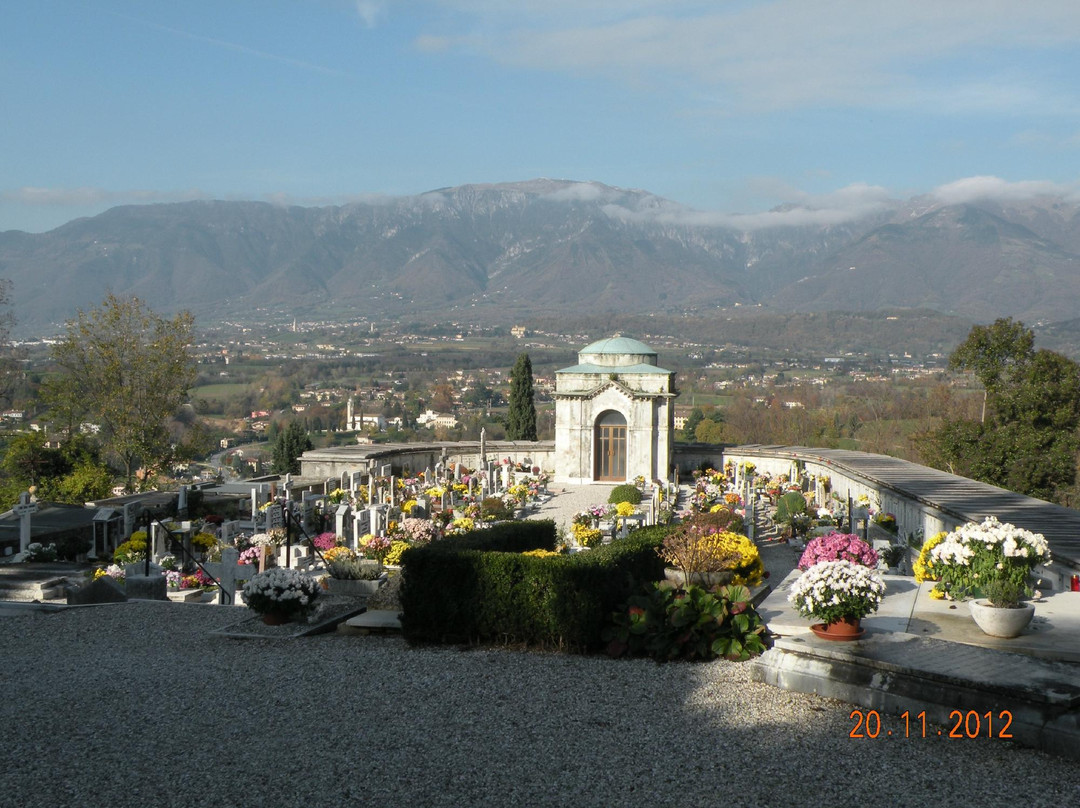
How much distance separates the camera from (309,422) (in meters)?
80.6

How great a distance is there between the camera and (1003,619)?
8.09 metres

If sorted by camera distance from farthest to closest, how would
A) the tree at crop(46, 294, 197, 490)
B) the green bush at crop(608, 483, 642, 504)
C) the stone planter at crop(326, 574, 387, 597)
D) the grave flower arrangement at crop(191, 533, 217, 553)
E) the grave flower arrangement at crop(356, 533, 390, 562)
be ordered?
the tree at crop(46, 294, 197, 490) < the green bush at crop(608, 483, 642, 504) < the grave flower arrangement at crop(191, 533, 217, 553) < the grave flower arrangement at crop(356, 533, 390, 562) < the stone planter at crop(326, 574, 387, 597)

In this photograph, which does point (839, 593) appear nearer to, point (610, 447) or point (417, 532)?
point (417, 532)

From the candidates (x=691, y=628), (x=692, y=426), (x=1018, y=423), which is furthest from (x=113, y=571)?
(x=692, y=426)

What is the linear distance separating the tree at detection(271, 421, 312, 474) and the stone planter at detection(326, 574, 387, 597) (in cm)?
1850

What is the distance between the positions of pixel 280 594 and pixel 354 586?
2.43m

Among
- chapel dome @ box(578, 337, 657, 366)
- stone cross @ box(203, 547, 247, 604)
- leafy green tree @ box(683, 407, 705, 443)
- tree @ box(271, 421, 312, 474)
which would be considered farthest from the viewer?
leafy green tree @ box(683, 407, 705, 443)

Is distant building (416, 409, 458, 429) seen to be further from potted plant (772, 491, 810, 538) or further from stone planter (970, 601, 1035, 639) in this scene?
stone planter (970, 601, 1035, 639)

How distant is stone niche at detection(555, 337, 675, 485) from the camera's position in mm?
32750

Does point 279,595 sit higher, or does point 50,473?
point 279,595

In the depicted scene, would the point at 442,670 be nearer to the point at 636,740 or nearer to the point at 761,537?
the point at 636,740

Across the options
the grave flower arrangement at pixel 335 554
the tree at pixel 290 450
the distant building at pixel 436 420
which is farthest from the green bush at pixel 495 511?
the distant building at pixel 436 420

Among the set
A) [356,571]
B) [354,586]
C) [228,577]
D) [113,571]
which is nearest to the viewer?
[354,586]

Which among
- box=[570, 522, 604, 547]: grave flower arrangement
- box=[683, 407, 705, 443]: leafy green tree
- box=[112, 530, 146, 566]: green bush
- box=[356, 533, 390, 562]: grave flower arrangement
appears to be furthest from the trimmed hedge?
box=[683, 407, 705, 443]: leafy green tree
